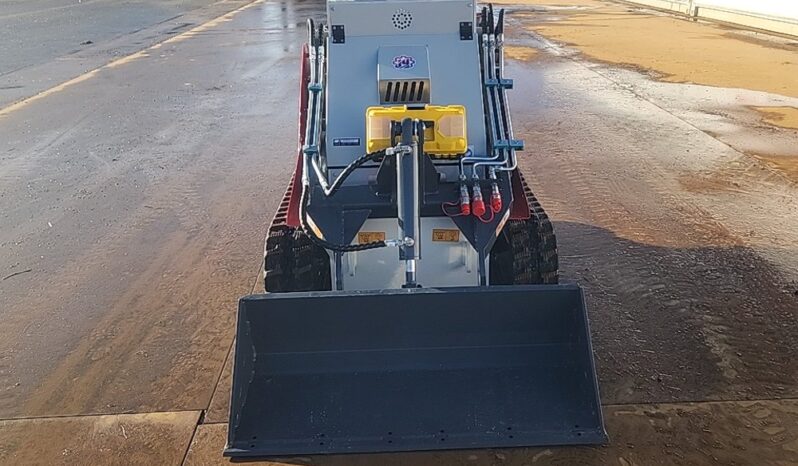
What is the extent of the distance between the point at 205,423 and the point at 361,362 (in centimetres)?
89

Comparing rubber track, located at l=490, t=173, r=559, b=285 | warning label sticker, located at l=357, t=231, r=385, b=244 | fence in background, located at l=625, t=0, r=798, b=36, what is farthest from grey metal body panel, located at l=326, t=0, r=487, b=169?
fence in background, located at l=625, t=0, r=798, b=36

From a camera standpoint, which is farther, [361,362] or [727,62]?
[727,62]

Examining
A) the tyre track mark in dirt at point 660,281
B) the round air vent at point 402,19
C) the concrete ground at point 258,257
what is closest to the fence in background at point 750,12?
the concrete ground at point 258,257

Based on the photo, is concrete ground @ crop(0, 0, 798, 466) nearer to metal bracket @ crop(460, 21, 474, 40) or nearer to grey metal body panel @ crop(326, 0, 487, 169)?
grey metal body panel @ crop(326, 0, 487, 169)

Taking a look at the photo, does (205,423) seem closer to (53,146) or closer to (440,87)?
(440,87)

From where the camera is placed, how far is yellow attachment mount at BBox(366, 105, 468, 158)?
3893 mm

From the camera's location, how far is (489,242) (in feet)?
12.3

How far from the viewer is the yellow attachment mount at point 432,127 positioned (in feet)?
12.8

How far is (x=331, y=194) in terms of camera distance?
12.2 feet

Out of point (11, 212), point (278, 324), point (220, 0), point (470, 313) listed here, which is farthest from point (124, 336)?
point (220, 0)

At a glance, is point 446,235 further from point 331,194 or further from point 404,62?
point 404,62

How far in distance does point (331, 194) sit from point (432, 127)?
696 mm

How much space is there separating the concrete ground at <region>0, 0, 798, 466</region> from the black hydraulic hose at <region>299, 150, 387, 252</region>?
3.22 ft

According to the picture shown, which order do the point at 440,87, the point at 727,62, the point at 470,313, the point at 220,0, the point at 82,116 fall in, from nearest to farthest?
the point at 470,313
the point at 440,87
the point at 82,116
the point at 727,62
the point at 220,0
